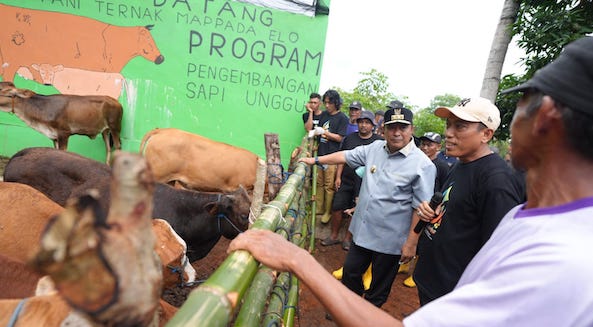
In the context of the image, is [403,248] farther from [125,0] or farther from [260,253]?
[125,0]

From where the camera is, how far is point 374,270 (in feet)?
10.3

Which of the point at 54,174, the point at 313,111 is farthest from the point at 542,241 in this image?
the point at 313,111

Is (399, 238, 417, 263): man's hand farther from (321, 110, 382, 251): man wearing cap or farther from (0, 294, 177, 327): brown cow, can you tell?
(0, 294, 177, 327): brown cow

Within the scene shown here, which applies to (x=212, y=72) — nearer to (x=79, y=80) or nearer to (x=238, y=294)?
(x=79, y=80)

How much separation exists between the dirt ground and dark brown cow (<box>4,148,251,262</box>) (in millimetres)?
688

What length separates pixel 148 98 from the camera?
600cm

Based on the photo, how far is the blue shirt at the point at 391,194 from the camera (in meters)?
2.81

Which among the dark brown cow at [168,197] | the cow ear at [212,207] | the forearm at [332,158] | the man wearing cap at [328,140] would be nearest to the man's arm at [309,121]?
the man wearing cap at [328,140]

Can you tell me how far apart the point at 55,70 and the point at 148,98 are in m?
1.68

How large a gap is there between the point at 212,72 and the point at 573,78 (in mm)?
5803

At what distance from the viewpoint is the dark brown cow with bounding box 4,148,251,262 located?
329cm

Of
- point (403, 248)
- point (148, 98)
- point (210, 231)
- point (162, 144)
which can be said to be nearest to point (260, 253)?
point (403, 248)

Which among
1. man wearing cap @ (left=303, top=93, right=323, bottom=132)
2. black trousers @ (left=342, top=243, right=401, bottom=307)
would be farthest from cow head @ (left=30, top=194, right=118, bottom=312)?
man wearing cap @ (left=303, top=93, right=323, bottom=132)

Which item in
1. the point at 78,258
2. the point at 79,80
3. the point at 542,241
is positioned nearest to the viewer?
the point at 78,258
